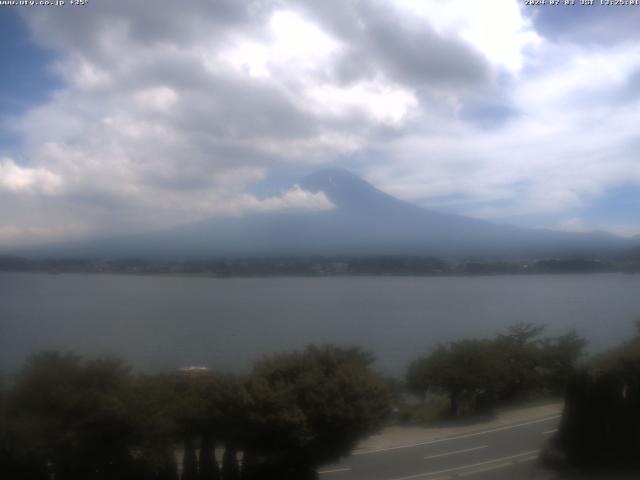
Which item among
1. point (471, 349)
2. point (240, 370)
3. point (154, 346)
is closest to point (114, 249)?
point (154, 346)

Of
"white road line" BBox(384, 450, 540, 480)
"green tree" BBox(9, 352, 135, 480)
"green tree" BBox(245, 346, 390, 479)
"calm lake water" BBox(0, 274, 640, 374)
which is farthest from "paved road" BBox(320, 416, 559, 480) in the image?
"green tree" BBox(9, 352, 135, 480)

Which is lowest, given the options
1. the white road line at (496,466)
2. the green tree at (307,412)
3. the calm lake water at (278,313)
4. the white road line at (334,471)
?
the white road line at (496,466)

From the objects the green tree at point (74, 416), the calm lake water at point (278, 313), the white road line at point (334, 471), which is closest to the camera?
the green tree at point (74, 416)

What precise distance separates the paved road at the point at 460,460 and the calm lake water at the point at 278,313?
172 cm

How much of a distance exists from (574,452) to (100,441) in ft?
19.5

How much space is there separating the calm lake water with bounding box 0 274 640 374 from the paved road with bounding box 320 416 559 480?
1.72m

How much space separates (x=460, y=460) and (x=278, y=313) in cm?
740

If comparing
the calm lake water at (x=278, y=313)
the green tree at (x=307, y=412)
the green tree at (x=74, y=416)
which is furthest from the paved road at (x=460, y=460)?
the green tree at (x=74, y=416)

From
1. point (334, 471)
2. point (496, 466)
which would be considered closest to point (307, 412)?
point (334, 471)

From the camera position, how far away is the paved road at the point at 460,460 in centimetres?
676

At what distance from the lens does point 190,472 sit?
6684 millimetres

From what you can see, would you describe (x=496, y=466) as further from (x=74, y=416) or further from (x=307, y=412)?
(x=74, y=416)

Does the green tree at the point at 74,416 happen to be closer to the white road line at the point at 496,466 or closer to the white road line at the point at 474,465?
the white road line at the point at 474,465

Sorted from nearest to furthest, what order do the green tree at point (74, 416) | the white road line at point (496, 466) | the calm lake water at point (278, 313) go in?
1. the green tree at point (74, 416)
2. the white road line at point (496, 466)
3. the calm lake water at point (278, 313)
